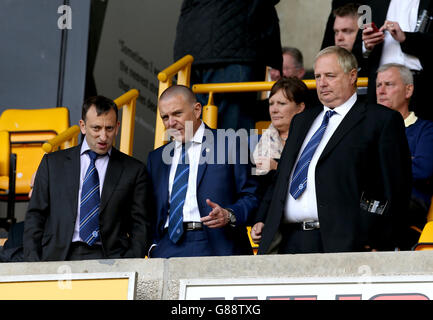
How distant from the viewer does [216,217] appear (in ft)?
13.8

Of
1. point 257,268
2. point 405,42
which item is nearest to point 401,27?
point 405,42

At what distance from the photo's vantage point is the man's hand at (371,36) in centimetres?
557

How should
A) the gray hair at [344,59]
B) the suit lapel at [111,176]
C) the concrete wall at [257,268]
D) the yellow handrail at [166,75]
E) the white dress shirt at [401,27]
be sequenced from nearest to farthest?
the concrete wall at [257,268] < the gray hair at [344,59] < the suit lapel at [111,176] < the white dress shirt at [401,27] < the yellow handrail at [166,75]

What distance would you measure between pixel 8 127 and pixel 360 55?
3284 mm

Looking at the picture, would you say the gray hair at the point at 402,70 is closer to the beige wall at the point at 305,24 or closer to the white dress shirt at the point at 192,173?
the white dress shirt at the point at 192,173

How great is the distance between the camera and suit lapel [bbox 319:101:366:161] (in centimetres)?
406

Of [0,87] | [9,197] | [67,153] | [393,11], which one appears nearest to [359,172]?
[67,153]

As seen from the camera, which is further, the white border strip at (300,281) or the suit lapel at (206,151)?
the suit lapel at (206,151)

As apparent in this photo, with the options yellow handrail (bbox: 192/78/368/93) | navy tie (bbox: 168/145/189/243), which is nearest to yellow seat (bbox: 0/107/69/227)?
yellow handrail (bbox: 192/78/368/93)

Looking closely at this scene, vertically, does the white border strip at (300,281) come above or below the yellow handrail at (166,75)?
below

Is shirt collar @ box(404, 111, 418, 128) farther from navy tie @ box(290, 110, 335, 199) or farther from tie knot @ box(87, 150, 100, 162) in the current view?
tie knot @ box(87, 150, 100, 162)

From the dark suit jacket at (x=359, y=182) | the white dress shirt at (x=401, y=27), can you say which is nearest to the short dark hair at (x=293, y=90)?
the white dress shirt at (x=401, y=27)

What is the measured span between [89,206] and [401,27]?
8.71 ft

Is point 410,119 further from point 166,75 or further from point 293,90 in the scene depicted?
point 166,75
